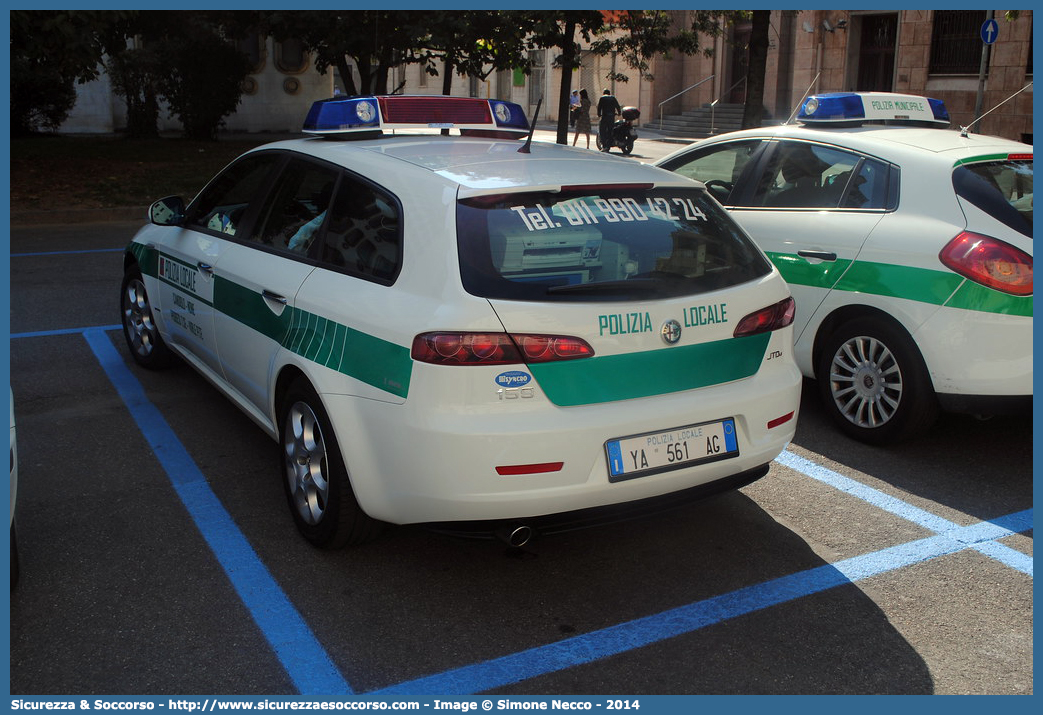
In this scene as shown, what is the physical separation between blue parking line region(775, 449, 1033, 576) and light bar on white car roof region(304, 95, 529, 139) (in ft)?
6.96

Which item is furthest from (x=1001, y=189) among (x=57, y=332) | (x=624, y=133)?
(x=624, y=133)

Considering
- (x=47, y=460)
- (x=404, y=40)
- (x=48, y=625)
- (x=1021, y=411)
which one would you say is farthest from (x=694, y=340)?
(x=404, y=40)

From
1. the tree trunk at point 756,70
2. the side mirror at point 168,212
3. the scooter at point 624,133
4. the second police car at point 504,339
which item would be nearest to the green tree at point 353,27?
the tree trunk at point 756,70

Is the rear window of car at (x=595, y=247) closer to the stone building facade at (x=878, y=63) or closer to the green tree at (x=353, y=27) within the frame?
the green tree at (x=353, y=27)

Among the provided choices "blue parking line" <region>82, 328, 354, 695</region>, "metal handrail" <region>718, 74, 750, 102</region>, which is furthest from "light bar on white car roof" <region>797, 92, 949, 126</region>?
"metal handrail" <region>718, 74, 750, 102</region>

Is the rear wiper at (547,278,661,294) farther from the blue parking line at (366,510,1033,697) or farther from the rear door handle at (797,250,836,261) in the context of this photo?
the rear door handle at (797,250,836,261)

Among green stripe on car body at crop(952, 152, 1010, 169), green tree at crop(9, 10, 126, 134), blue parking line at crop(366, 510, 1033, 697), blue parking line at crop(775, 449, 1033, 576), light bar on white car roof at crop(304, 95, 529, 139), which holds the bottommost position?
blue parking line at crop(775, 449, 1033, 576)

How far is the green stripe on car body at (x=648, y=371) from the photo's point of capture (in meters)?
3.27

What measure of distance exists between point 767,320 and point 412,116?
2.22 meters

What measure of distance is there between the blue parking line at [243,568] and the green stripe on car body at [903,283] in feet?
10.2

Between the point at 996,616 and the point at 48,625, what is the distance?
3163 millimetres

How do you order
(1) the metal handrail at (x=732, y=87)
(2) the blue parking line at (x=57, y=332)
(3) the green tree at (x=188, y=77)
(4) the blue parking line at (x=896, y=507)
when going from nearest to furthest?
(4) the blue parking line at (x=896, y=507) < (2) the blue parking line at (x=57, y=332) < (3) the green tree at (x=188, y=77) < (1) the metal handrail at (x=732, y=87)

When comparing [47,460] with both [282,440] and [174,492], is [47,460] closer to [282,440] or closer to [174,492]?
[174,492]

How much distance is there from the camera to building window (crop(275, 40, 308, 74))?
3238 centimetres
